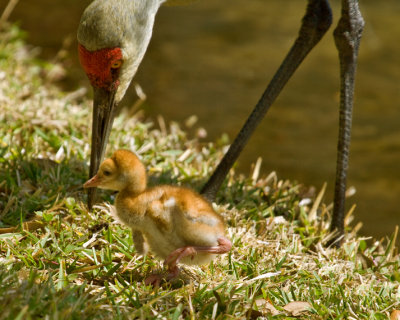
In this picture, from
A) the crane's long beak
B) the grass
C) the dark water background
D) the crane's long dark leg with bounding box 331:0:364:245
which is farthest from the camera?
the dark water background

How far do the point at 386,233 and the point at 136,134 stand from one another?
1.77m

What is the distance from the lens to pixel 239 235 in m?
2.96

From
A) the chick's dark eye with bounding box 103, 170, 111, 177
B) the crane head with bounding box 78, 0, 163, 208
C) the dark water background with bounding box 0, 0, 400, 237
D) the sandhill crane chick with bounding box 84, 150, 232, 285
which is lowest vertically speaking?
the dark water background with bounding box 0, 0, 400, 237

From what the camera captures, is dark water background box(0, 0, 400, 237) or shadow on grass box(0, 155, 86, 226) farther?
dark water background box(0, 0, 400, 237)

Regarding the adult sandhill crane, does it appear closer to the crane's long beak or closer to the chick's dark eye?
the crane's long beak

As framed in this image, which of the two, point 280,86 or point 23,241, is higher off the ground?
point 280,86

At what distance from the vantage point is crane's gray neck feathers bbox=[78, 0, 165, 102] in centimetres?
292

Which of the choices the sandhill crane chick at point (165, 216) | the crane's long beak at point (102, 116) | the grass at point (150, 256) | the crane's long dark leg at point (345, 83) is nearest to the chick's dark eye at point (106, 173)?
the sandhill crane chick at point (165, 216)

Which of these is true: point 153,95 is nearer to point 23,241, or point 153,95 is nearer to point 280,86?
point 280,86

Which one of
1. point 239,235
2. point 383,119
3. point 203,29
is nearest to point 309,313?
point 239,235

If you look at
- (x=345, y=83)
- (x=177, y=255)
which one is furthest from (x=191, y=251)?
(x=345, y=83)

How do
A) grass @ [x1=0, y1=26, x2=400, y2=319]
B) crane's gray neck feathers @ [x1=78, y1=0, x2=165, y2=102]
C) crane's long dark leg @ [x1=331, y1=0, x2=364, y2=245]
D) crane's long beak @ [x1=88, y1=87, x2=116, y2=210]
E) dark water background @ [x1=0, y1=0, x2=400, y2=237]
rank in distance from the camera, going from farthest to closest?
dark water background @ [x1=0, y1=0, x2=400, y2=237], crane's long dark leg @ [x1=331, y1=0, x2=364, y2=245], crane's long beak @ [x1=88, y1=87, x2=116, y2=210], crane's gray neck feathers @ [x1=78, y1=0, x2=165, y2=102], grass @ [x1=0, y1=26, x2=400, y2=319]

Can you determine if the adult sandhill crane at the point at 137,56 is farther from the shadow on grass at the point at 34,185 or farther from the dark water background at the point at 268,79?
the dark water background at the point at 268,79

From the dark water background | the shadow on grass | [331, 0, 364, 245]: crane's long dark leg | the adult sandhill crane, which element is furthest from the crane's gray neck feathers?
the dark water background
